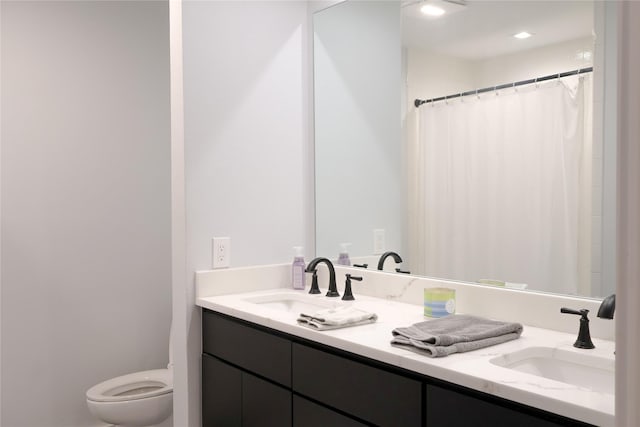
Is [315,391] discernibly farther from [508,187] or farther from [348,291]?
[508,187]

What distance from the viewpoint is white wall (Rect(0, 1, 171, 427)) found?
2775 mm

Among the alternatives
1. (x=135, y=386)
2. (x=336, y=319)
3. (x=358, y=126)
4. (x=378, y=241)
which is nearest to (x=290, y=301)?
(x=378, y=241)

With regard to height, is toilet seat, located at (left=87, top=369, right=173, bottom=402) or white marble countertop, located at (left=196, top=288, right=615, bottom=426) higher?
white marble countertop, located at (left=196, top=288, right=615, bottom=426)

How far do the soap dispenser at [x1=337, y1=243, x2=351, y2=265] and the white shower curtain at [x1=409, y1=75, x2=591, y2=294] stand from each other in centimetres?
36

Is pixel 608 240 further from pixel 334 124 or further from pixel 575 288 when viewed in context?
pixel 334 124

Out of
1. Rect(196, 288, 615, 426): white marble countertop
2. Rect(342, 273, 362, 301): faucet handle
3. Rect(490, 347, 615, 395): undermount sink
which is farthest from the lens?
Rect(342, 273, 362, 301): faucet handle

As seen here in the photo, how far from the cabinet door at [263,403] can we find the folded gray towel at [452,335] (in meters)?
0.51

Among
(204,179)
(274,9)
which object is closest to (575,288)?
(204,179)

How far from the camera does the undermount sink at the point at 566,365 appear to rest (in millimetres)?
1318

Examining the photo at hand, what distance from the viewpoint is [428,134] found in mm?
2057

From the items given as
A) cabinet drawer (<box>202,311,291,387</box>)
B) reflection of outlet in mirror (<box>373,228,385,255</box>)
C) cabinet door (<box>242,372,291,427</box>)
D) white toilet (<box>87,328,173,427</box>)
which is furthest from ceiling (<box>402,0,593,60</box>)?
white toilet (<box>87,328,173,427</box>)

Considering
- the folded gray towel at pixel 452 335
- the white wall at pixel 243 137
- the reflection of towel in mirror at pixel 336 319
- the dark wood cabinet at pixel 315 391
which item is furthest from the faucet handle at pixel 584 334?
the white wall at pixel 243 137

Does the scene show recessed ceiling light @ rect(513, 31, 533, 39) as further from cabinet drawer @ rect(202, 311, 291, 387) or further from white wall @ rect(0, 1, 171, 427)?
white wall @ rect(0, 1, 171, 427)

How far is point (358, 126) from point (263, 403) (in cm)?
116
